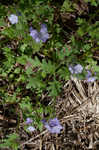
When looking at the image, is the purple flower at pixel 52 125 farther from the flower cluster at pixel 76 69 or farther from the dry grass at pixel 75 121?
the flower cluster at pixel 76 69

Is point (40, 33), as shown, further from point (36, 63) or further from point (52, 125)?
point (52, 125)

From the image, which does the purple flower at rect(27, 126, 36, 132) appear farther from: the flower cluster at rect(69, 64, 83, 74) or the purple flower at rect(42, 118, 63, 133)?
the flower cluster at rect(69, 64, 83, 74)

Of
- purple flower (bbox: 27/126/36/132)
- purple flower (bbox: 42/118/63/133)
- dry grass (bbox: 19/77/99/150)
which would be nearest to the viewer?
purple flower (bbox: 42/118/63/133)

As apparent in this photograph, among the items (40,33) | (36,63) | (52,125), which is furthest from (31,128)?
(40,33)

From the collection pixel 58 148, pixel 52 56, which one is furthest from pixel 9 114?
pixel 52 56

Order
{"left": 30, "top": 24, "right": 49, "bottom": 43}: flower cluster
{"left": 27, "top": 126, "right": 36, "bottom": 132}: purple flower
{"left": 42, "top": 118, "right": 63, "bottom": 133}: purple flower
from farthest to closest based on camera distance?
{"left": 27, "top": 126, "right": 36, "bottom": 132}: purple flower
{"left": 42, "top": 118, "right": 63, "bottom": 133}: purple flower
{"left": 30, "top": 24, "right": 49, "bottom": 43}: flower cluster

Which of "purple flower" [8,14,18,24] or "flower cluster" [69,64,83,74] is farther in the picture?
"purple flower" [8,14,18,24]

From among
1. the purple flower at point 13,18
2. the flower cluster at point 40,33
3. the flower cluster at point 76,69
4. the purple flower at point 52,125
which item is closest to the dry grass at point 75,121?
the purple flower at point 52,125

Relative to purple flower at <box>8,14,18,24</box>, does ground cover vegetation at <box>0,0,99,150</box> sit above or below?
below

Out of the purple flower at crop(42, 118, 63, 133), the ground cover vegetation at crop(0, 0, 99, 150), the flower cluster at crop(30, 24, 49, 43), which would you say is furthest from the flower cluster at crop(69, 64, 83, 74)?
the purple flower at crop(42, 118, 63, 133)
